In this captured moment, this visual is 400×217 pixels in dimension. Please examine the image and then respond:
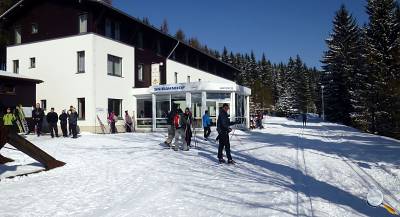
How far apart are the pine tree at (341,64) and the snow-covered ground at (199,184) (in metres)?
29.5

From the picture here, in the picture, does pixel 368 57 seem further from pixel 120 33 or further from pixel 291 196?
pixel 291 196

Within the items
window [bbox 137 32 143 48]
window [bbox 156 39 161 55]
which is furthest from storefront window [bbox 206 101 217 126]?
window [bbox 156 39 161 55]

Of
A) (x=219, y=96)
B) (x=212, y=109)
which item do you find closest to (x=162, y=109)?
(x=212, y=109)

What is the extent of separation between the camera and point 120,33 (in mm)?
27203

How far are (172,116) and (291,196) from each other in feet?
24.9

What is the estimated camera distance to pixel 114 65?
86.2 feet

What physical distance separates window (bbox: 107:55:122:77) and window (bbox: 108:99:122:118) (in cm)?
186

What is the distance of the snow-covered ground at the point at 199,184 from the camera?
6477mm

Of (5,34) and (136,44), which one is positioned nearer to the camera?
(136,44)

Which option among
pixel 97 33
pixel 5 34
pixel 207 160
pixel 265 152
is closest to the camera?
pixel 207 160

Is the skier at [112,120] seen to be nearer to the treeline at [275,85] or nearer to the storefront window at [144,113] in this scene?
the storefront window at [144,113]

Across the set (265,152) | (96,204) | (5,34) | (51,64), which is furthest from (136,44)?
(96,204)

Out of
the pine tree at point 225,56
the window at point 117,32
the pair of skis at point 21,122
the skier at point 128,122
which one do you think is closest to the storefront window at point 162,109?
the skier at point 128,122

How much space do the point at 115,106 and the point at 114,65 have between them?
2.90m
